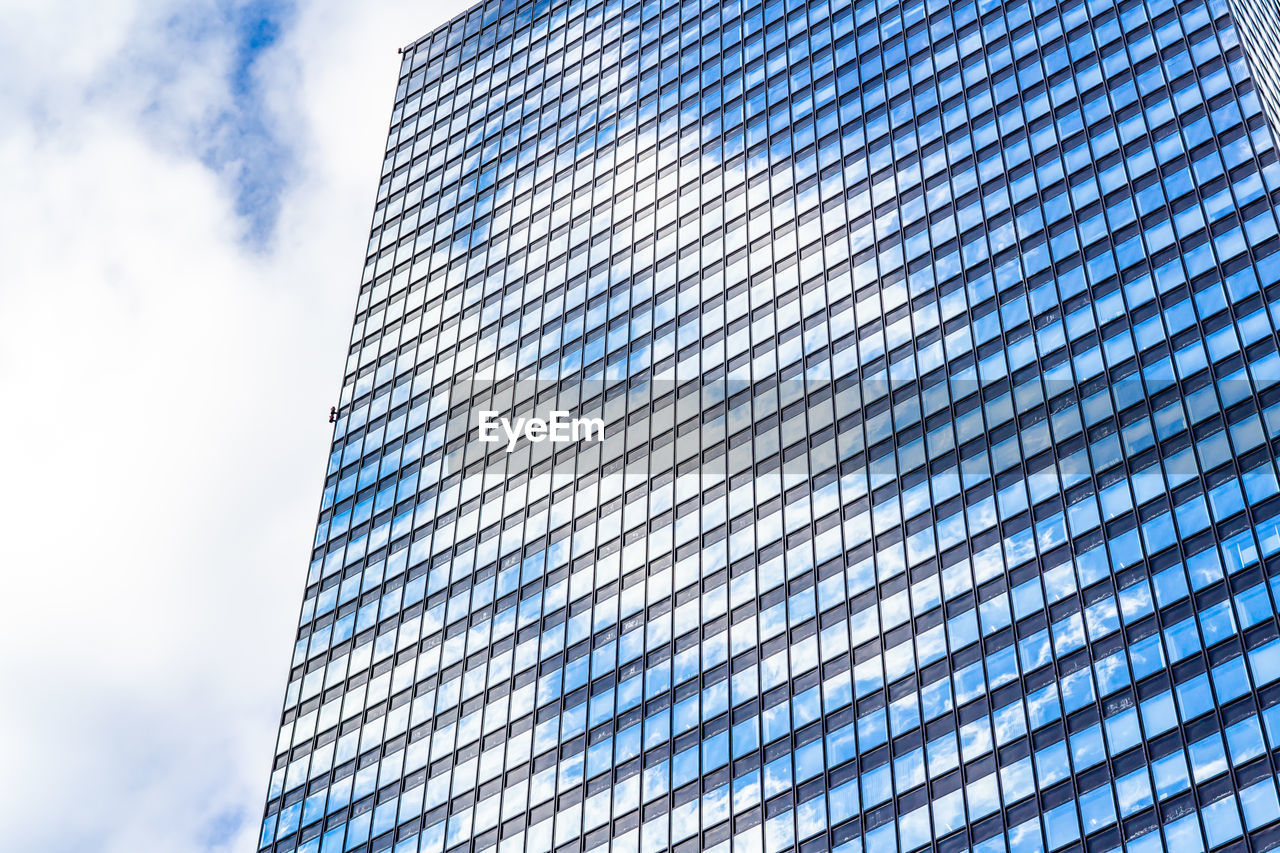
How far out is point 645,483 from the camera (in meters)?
106

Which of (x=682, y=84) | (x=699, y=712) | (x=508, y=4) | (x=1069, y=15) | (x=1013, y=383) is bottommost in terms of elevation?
(x=699, y=712)

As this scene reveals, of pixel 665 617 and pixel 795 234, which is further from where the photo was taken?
pixel 795 234

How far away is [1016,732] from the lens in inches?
3231

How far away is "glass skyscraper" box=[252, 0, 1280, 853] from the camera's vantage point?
83.2m

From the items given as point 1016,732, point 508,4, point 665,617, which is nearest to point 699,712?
point 665,617

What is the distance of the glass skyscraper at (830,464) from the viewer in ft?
273

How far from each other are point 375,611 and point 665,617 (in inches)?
769

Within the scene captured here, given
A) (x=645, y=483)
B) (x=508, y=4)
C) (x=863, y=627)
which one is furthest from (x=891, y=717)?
(x=508, y=4)

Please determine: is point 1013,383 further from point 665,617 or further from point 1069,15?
point 1069,15

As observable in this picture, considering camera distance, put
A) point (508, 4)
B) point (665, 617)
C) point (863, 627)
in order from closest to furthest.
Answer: point (863, 627) < point (665, 617) < point (508, 4)

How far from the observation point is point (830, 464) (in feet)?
329

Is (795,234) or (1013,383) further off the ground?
(795,234)

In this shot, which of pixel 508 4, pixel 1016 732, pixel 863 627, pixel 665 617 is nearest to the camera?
pixel 1016 732

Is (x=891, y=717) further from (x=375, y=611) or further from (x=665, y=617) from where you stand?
(x=375, y=611)
